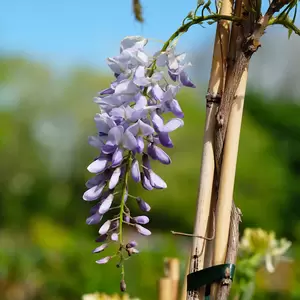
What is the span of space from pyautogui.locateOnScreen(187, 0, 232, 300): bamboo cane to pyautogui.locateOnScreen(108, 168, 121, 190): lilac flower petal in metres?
0.07

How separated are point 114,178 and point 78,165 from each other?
729 cm

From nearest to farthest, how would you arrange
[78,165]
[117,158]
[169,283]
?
[117,158], [169,283], [78,165]

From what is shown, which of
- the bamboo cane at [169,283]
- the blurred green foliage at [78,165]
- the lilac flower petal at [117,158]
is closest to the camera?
the lilac flower petal at [117,158]

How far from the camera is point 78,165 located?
769cm

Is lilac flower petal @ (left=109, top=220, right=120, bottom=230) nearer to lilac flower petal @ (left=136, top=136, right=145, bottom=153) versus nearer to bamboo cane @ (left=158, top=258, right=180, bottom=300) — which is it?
lilac flower petal @ (left=136, top=136, right=145, bottom=153)

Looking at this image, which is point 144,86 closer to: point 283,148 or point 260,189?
point 260,189

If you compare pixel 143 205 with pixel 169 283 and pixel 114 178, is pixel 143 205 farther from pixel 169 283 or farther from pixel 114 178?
pixel 169 283

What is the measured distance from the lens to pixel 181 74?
47cm

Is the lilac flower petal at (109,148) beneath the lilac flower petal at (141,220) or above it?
above

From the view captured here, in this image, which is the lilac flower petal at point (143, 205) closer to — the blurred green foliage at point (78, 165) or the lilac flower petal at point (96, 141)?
the lilac flower petal at point (96, 141)

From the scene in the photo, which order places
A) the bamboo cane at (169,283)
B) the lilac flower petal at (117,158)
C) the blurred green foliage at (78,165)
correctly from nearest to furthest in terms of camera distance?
the lilac flower petal at (117,158), the bamboo cane at (169,283), the blurred green foliage at (78,165)

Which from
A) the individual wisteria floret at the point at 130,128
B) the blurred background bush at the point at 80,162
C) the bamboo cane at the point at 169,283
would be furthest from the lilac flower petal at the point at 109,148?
the blurred background bush at the point at 80,162

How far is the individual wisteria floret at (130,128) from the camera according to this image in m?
0.45

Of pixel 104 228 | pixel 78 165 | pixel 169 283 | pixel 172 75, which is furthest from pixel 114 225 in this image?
pixel 78 165
